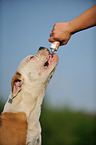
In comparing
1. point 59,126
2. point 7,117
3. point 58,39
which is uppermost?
point 58,39

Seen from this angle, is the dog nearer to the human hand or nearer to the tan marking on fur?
the tan marking on fur

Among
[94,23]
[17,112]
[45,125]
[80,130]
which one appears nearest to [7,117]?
[17,112]

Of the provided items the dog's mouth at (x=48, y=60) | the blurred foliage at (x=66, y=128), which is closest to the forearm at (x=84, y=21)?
the dog's mouth at (x=48, y=60)

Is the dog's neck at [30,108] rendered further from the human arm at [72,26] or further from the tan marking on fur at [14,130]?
the human arm at [72,26]

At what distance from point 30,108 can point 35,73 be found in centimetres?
52

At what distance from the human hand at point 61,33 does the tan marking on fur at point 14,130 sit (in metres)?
1.21

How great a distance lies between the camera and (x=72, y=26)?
2.68 metres

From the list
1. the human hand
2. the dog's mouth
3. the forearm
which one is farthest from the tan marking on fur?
the forearm

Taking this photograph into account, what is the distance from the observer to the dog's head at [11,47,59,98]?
9.05 feet

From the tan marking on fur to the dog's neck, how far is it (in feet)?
0.21

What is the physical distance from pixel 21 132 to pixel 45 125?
18.3 ft

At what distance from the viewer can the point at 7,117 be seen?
106 inches

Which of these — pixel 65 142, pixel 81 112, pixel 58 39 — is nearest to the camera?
pixel 58 39

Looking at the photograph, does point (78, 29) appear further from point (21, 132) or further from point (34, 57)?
point (21, 132)
